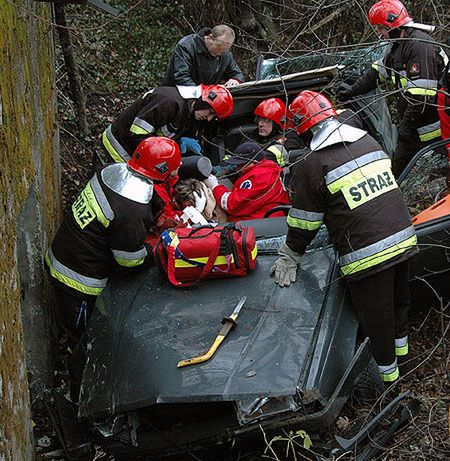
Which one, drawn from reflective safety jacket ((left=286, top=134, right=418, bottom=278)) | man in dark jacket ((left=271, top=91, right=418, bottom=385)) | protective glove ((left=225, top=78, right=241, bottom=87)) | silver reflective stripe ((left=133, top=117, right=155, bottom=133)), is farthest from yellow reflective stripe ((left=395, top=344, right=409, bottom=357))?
protective glove ((left=225, top=78, right=241, bottom=87))

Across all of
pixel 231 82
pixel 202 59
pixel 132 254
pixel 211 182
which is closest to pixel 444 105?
pixel 211 182

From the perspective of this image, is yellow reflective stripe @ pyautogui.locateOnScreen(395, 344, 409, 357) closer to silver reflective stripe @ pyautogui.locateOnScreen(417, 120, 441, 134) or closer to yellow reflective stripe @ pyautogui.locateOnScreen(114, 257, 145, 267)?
yellow reflective stripe @ pyautogui.locateOnScreen(114, 257, 145, 267)

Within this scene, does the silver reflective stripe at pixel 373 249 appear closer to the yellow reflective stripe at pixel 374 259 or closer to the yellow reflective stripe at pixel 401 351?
the yellow reflective stripe at pixel 374 259

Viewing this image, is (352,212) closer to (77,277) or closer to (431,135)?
(77,277)

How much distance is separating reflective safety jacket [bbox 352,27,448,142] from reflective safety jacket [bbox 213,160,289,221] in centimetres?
147

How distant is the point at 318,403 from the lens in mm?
3717

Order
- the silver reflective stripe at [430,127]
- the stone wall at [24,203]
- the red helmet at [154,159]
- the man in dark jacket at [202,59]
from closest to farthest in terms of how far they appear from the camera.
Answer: the stone wall at [24,203] < the red helmet at [154,159] < the silver reflective stripe at [430,127] < the man in dark jacket at [202,59]

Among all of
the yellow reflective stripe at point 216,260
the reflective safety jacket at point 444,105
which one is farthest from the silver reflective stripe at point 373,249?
the reflective safety jacket at point 444,105

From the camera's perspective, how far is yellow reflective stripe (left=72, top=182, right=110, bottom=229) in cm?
482

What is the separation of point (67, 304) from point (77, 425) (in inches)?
38.0

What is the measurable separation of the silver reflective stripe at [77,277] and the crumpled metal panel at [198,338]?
0.26 m

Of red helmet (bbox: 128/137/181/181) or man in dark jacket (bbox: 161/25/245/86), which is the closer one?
red helmet (bbox: 128/137/181/181)

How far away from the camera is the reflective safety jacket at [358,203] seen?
427cm

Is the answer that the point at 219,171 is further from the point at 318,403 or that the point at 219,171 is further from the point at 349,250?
the point at 318,403
